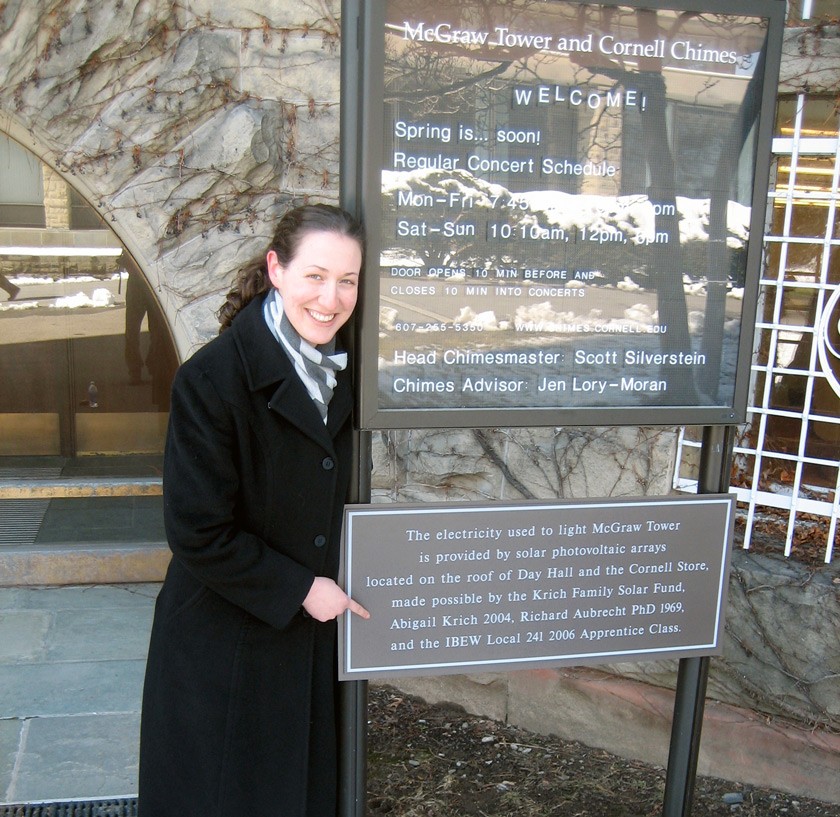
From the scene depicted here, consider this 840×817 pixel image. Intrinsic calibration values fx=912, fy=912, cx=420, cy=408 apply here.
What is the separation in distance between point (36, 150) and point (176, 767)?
2750 mm

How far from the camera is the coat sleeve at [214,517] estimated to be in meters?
2.02

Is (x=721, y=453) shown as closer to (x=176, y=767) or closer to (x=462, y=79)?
(x=462, y=79)

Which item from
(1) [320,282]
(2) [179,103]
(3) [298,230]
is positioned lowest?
(1) [320,282]

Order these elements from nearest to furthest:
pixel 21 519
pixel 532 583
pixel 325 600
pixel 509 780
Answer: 1. pixel 325 600
2. pixel 532 583
3. pixel 509 780
4. pixel 21 519

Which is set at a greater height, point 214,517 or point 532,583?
point 214,517

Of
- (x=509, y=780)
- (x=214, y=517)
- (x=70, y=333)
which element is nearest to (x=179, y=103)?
(x=70, y=333)

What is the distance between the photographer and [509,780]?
3.54 metres

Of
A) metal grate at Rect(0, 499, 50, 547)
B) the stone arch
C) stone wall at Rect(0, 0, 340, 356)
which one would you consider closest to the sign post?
stone wall at Rect(0, 0, 340, 356)

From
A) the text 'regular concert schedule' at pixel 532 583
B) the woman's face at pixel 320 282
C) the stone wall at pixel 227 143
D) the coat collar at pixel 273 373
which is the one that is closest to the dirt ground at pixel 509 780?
the stone wall at pixel 227 143

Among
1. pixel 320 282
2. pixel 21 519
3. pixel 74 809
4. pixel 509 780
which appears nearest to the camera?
pixel 320 282

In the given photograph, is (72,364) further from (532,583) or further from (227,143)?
(532,583)

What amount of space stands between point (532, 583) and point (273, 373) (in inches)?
33.6

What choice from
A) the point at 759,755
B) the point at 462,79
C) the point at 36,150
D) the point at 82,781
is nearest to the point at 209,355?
the point at 462,79

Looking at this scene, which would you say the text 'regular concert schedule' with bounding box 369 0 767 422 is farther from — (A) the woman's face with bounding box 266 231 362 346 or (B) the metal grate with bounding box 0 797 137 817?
(B) the metal grate with bounding box 0 797 137 817
